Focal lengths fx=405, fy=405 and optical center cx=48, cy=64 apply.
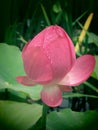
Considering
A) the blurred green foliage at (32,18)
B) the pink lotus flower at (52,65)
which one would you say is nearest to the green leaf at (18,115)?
the pink lotus flower at (52,65)

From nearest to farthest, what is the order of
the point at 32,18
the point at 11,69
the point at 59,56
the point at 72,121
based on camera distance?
the point at 59,56 → the point at 72,121 → the point at 11,69 → the point at 32,18

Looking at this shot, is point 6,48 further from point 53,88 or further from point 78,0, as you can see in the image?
point 78,0

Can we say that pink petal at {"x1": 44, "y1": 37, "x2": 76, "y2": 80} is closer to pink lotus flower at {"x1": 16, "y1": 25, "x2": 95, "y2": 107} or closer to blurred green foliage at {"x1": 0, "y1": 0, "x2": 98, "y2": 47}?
pink lotus flower at {"x1": 16, "y1": 25, "x2": 95, "y2": 107}

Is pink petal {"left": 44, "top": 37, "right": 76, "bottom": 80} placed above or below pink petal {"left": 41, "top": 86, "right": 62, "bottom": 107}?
above

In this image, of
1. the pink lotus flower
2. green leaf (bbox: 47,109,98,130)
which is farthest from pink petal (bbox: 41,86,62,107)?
green leaf (bbox: 47,109,98,130)

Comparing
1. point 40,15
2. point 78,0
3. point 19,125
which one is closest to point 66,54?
point 19,125

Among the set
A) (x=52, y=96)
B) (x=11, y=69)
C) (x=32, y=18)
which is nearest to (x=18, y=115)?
(x=52, y=96)

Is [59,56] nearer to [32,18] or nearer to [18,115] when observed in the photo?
[18,115]
